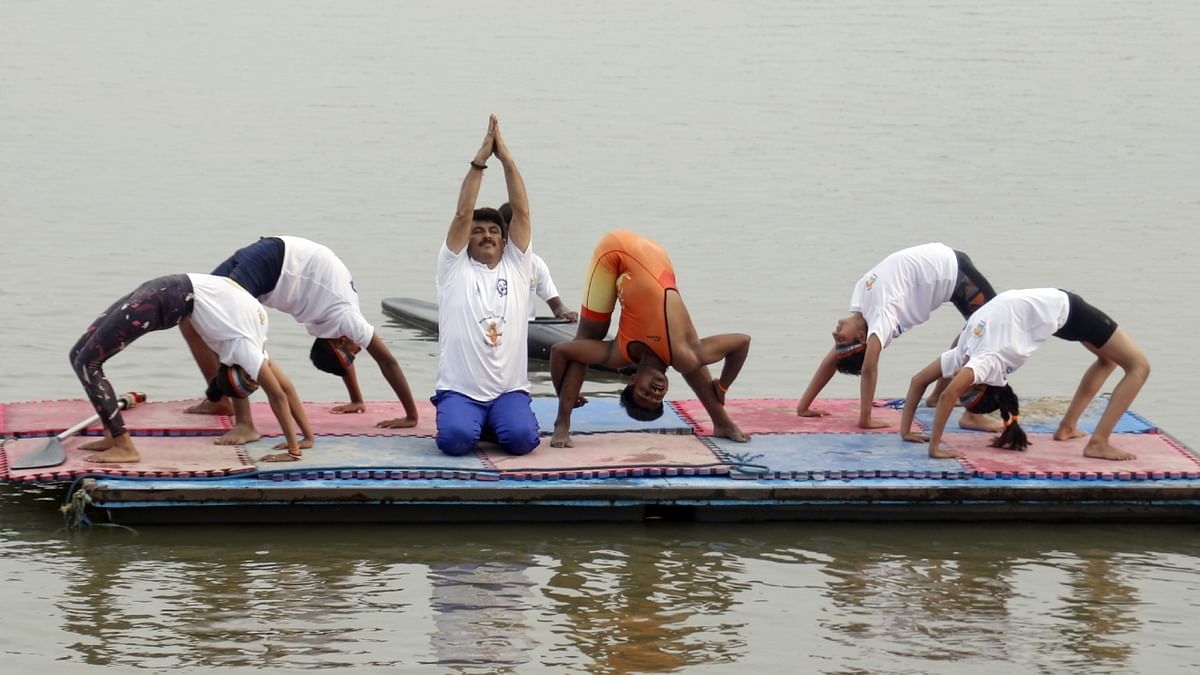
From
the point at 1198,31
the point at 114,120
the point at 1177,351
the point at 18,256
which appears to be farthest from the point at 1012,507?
the point at 1198,31

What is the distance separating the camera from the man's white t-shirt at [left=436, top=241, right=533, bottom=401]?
35.8ft

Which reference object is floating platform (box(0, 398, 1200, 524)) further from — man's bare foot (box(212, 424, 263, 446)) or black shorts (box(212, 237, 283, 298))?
black shorts (box(212, 237, 283, 298))

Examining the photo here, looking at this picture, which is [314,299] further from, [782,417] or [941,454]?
[941,454]

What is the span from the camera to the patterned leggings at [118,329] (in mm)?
10219

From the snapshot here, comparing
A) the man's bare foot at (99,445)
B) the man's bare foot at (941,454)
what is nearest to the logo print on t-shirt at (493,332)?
the man's bare foot at (99,445)

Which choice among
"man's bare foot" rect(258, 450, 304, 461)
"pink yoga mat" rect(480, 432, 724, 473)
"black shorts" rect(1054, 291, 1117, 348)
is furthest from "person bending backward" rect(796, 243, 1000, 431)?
"man's bare foot" rect(258, 450, 304, 461)

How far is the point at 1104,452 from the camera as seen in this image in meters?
11.0

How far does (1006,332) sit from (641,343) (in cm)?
208

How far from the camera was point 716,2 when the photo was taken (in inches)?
1505

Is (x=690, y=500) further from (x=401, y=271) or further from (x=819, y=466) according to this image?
(x=401, y=271)

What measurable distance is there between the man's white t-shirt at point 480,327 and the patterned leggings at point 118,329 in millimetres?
1478

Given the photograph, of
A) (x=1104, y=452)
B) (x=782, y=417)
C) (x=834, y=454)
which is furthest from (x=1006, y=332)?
(x=782, y=417)

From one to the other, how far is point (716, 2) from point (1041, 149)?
12.6 m

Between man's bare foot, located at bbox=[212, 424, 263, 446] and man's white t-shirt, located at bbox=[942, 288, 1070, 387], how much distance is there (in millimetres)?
→ 4000
